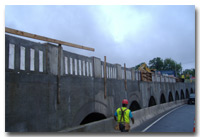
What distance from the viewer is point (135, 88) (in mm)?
14359

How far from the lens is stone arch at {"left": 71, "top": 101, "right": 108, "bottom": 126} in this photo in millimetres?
7383

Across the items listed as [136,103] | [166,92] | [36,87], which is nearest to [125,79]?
[136,103]

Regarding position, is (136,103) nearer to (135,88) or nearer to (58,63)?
(135,88)

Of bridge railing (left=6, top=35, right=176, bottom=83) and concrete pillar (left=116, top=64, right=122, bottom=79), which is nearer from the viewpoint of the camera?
bridge railing (left=6, top=35, right=176, bottom=83)

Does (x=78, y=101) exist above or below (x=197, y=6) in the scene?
below

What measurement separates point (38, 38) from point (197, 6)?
17.3 ft

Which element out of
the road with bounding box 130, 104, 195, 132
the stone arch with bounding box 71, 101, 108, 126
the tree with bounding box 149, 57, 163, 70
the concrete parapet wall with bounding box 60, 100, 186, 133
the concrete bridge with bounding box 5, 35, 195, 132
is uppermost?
the tree with bounding box 149, 57, 163, 70

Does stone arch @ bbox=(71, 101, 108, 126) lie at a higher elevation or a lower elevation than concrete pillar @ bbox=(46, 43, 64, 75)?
lower

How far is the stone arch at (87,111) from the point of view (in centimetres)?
738

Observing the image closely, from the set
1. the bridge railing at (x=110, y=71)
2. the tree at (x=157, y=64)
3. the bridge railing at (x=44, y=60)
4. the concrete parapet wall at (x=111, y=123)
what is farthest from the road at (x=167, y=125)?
the tree at (x=157, y=64)

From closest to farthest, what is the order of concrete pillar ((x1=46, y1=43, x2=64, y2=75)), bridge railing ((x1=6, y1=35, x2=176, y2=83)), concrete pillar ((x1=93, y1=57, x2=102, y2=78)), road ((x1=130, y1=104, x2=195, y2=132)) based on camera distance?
bridge railing ((x1=6, y1=35, x2=176, y2=83)) < concrete pillar ((x1=46, y1=43, x2=64, y2=75)) < concrete pillar ((x1=93, y1=57, x2=102, y2=78)) < road ((x1=130, y1=104, x2=195, y2=132))

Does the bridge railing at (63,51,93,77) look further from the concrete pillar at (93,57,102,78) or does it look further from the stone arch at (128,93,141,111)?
the stone arch at (128,93,141,111)

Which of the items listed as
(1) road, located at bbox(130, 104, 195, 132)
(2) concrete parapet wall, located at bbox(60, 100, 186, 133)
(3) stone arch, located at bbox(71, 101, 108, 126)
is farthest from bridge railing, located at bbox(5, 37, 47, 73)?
(1) road, located at bbox(130, 104, 195, 132)
